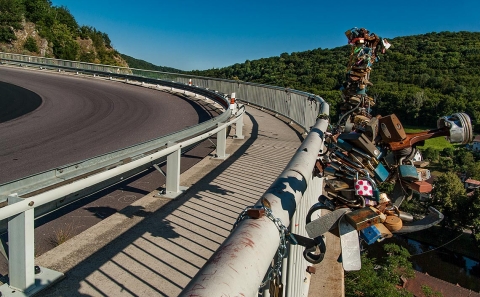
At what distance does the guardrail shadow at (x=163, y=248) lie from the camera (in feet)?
12.0

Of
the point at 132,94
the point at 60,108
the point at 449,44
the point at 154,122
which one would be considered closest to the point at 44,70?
the point at 132,94

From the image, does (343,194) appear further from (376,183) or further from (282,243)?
(282,243)

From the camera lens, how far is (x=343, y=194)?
6.06 feet

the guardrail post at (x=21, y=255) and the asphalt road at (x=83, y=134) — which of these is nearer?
the guardrail post at (x=21, y=255)

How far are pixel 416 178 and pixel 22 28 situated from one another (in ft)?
215

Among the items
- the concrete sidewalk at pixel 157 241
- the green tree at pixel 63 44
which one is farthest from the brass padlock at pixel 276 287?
the green tree at pixel 63 44

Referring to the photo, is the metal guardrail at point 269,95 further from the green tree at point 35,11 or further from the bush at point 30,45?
the green tree at point 35,11

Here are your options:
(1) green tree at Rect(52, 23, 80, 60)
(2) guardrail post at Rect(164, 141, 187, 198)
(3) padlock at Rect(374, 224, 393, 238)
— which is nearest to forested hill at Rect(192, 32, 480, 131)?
(1) green tree at Rect(52, 23, 80, 60)

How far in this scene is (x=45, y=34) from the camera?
57.8 m

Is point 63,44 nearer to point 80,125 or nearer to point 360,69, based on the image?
point 80,125

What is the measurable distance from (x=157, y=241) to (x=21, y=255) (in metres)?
1.60

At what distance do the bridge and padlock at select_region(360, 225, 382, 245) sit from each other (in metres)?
0.32

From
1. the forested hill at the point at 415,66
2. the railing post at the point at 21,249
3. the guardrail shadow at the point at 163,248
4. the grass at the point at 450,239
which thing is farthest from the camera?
the grass at the point at 450,239

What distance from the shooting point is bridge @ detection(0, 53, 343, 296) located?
1301 mm
